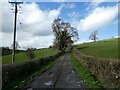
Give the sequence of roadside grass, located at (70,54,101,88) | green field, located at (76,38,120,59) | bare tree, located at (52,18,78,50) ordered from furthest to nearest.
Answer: bare tree, located at (52,18,78,50), green field, located at (76,38,120,59), roadside grass, located at (70,54,101,88)

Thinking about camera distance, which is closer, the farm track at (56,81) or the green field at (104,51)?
the farm track at (56,81)

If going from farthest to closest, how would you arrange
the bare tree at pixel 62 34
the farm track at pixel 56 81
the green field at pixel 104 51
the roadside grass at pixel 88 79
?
1. the bare tree at pixel 62 34
2. the green field at pixel 104 51
3. the farm track at pixel 56 81
4. the roadside grass at pixel 88 79

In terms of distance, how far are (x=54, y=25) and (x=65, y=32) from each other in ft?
18.8

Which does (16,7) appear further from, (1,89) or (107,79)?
(107,79)

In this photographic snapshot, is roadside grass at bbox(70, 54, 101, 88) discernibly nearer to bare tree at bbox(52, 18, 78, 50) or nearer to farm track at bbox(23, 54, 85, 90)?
farm track at bbox(23, 54, 85, 90)

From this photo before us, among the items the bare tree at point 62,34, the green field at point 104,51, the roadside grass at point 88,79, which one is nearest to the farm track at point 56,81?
the roadside grass at point 88,79

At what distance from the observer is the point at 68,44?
111 metres

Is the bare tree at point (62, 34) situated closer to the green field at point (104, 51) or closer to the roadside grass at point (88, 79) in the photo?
the green field at point (104, 51)

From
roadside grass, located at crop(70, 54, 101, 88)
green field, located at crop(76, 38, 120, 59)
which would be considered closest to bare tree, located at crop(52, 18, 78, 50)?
green field, located at crop(76, 38, 120, 59)

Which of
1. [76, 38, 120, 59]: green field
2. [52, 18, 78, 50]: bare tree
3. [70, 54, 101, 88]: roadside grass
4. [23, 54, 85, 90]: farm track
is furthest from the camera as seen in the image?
[52, 18, 78, 50]: bare tree

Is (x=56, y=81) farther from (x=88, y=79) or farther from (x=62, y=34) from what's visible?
(x=62, y=34)

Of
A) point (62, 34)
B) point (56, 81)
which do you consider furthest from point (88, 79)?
point (62, 34)

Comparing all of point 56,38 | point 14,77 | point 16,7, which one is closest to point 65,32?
point 56,38

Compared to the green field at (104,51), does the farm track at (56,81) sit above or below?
below
